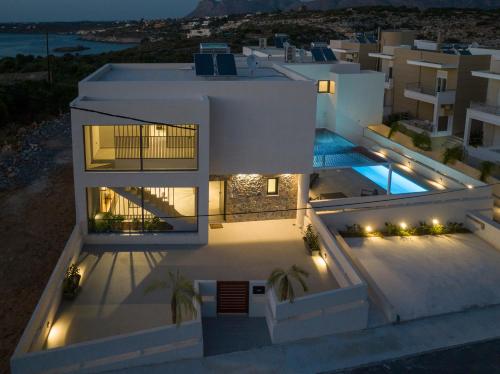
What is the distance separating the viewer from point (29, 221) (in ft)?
86.5

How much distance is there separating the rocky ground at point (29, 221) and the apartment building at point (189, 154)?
2663mm

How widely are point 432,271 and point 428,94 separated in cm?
2249

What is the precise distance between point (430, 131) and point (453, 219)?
14.3m

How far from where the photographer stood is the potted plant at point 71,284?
59.5 feet

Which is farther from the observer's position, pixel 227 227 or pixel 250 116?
pixel 227 227

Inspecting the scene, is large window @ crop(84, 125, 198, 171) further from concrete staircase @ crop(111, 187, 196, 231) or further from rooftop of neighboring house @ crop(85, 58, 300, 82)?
rooftop of neighboring house @ crop(85, 58, 300, 82)

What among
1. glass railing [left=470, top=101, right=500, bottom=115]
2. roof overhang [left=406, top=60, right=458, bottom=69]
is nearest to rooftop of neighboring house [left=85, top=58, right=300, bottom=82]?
glass railing [left=470, top=101, right=500, bottom=115]

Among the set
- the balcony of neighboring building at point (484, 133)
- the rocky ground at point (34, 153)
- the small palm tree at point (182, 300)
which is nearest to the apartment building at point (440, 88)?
the balcony of neighboring building at point (484, 133)

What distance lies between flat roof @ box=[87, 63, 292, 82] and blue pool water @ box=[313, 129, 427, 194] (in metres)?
Result: 4.30

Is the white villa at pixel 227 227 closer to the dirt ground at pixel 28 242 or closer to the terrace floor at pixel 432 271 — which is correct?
the terrace floor at pixel 432 271

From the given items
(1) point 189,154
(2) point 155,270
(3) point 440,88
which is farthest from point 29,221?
(3) point 440,88

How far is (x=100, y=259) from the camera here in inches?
826

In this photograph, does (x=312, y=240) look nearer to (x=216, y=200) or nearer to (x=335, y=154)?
(x=216, y=200)

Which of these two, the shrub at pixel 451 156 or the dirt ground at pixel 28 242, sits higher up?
the shrub at pixel 451 156
